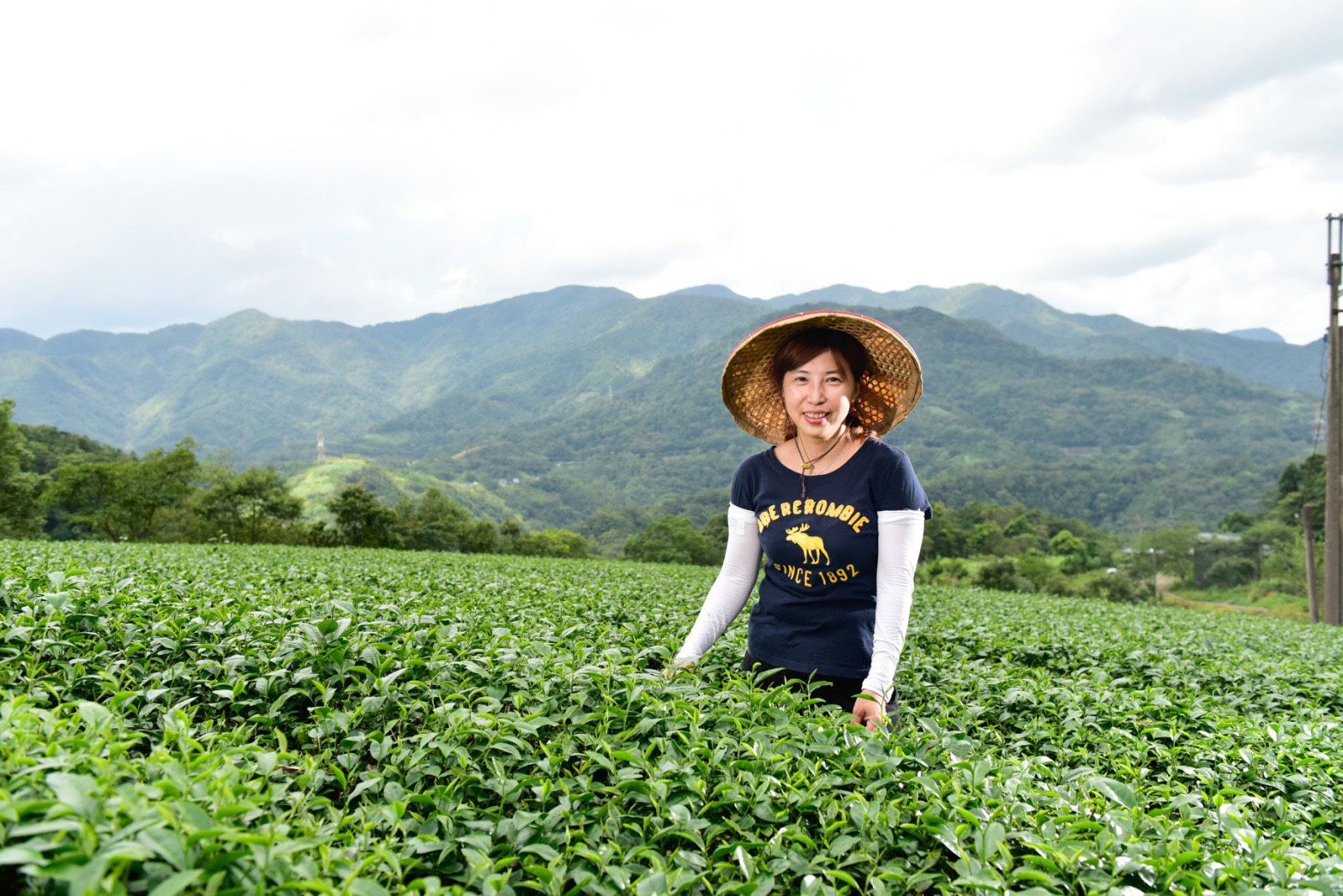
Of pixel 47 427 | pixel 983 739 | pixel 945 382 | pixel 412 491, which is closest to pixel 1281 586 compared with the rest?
pixel 983 739

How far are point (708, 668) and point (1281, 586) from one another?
217 feet

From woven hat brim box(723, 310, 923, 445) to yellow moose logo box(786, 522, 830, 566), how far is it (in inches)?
21.7

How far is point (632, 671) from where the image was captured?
2439 millimetres

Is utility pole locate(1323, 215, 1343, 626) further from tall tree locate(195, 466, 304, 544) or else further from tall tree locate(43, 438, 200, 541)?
tall tree locate(43, 438, 200, 541)

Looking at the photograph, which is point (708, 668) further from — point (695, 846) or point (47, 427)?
point (47, 427)

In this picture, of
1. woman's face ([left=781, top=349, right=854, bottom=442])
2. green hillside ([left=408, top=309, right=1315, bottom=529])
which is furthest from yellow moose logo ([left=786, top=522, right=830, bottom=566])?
green hillside ([left=408, top=309, right=1315, bottom=529])

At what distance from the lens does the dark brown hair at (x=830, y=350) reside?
290cm

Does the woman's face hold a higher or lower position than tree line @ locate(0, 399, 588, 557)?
higher

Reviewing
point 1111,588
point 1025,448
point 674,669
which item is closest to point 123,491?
point 674,669

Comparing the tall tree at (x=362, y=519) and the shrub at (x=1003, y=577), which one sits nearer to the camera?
the shrub at (x=1003, y=577)

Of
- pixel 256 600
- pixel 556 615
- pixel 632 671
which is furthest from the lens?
pixel 556 615

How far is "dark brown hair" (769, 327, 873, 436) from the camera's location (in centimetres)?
290

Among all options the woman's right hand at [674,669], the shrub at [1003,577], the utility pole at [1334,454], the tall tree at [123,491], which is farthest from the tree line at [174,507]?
the woman's right hand at [674,669]

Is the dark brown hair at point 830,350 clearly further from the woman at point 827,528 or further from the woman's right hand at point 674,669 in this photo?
the woman's right hand at point 674,669
